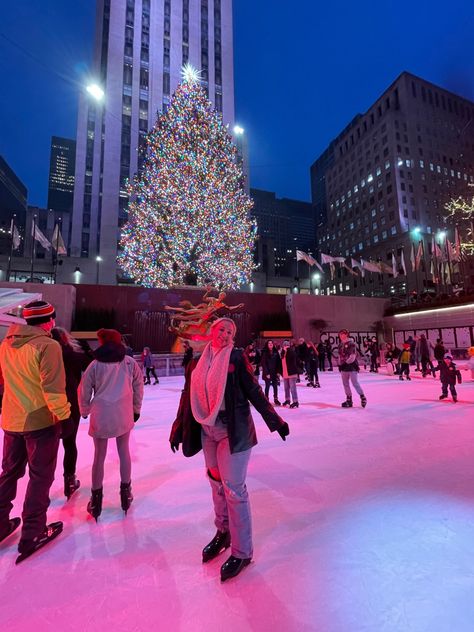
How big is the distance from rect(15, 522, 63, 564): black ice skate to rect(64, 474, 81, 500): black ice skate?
74cm

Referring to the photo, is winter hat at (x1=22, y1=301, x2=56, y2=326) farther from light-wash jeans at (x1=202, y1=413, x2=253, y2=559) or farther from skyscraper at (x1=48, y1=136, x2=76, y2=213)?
skyscraper at (x1=48, y1=136, x2=76, y2=213)

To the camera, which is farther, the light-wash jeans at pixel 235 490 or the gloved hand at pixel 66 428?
the gloved hand at pixel 66 428

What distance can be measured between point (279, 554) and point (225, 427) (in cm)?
104

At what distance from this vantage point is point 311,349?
41.3 feet

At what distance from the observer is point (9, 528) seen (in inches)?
104

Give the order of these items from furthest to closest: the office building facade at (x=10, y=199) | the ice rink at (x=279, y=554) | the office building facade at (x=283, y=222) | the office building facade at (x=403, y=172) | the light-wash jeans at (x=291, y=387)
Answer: the office building facade at (x=283, y=222)
the office building facade at (x=10, y=199)
the office building facade at (x=403, y=172)
the light-wash jeans at (x=291, y=387)
the ice rink at (x=279, y=554)

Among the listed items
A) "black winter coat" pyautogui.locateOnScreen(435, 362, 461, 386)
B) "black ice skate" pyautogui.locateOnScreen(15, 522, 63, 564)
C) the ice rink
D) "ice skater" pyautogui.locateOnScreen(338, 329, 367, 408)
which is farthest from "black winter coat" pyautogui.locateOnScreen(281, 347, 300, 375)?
"black ice skate" pyautogui.locateOnScreen(15, 522, 63, 564)

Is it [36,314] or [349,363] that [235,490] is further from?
[349,363]

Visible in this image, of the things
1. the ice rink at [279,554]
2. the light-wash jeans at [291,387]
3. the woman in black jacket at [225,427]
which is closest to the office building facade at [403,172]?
the light-wash jeans at [291,387]

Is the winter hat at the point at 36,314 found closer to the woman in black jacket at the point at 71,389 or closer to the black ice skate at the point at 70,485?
the woman in black jacket at the point at 71,389

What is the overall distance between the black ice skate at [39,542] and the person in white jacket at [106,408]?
31 centimetres

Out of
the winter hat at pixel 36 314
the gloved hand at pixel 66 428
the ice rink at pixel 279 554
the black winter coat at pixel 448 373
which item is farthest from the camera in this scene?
the black winter coat at pixel 448 373

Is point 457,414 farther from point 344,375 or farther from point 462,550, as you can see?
point 462,550

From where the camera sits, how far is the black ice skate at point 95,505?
290cm
